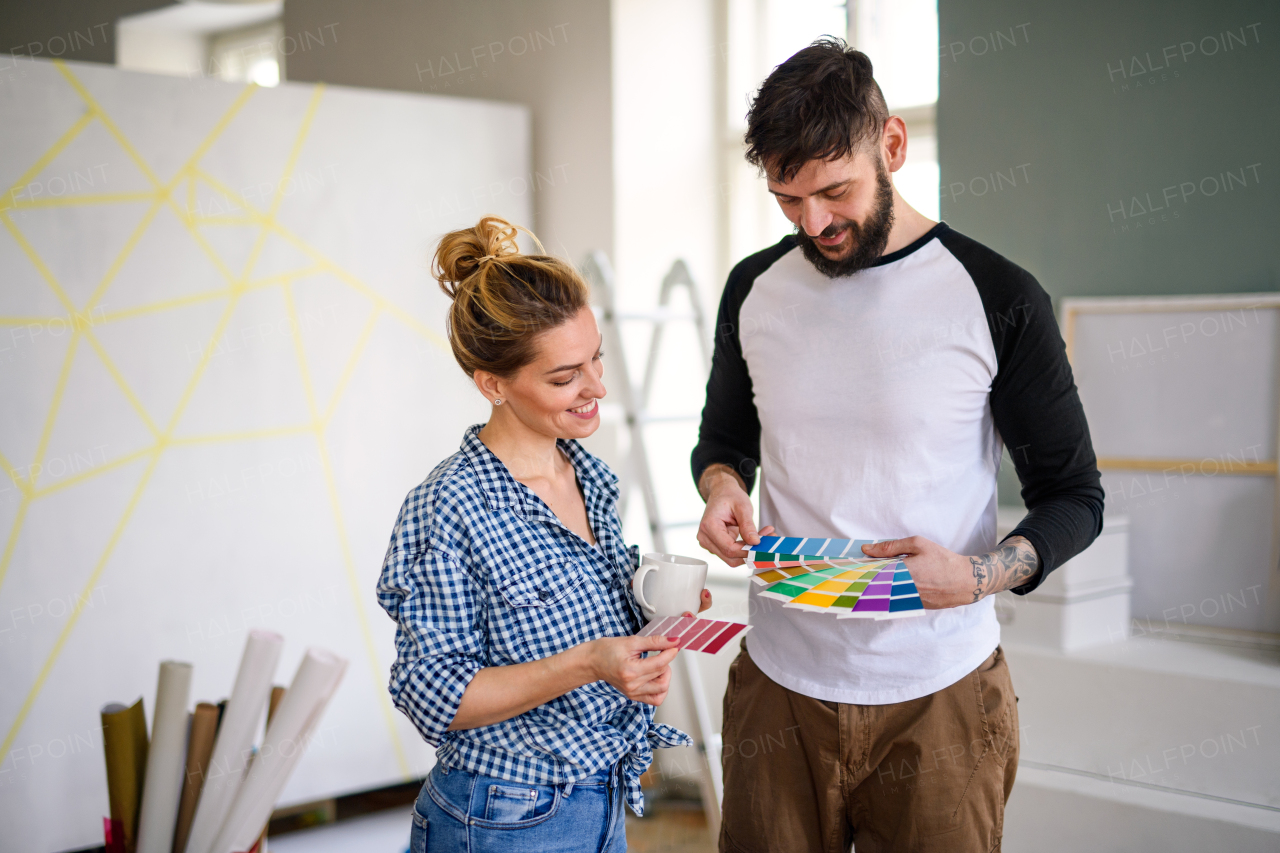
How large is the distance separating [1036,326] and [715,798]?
2000 mm

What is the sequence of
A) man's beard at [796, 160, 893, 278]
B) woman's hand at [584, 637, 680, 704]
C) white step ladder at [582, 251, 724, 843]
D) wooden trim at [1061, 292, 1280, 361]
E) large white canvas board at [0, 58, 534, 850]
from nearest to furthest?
woman's hand at [584, 637, 680, 704], man's beard at [796, 160, 893, 278], wooden trim at [1061, 292, 1280, 361], large white canvas board at [0, 58, 534, 850], white step ladder at [582, 251, 724, 843]

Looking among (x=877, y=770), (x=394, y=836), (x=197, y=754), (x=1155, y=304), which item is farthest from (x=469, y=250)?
(x=394, y=836)

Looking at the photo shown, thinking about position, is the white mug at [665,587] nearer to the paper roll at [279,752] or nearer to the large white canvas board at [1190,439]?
the paper roll at [279,752]

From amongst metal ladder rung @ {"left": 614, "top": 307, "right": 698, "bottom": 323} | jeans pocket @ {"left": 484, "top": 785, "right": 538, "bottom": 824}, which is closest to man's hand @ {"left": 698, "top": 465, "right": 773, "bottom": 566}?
jeans pocket @ {"left": 484, "top": 785, "right": 538, "bottom": 824}

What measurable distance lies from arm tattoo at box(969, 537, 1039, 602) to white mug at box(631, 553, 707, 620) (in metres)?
0.38

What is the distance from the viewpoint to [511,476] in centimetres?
139

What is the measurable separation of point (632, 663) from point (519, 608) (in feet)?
0.59

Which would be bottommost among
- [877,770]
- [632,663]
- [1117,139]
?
[877,770]

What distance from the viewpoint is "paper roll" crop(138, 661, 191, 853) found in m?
2.28

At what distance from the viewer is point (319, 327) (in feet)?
10.4

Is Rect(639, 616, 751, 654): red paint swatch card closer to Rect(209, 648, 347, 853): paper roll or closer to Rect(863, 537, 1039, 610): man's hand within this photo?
Rect(863, 537, 1039, 610): man's hand

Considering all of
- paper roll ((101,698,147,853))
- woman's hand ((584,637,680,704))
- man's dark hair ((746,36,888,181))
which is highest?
man's dark hair ((746,36,888,181))

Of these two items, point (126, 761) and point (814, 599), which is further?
point (126, 761)

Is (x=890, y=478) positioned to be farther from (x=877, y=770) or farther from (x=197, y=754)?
(x=197, y=754)
